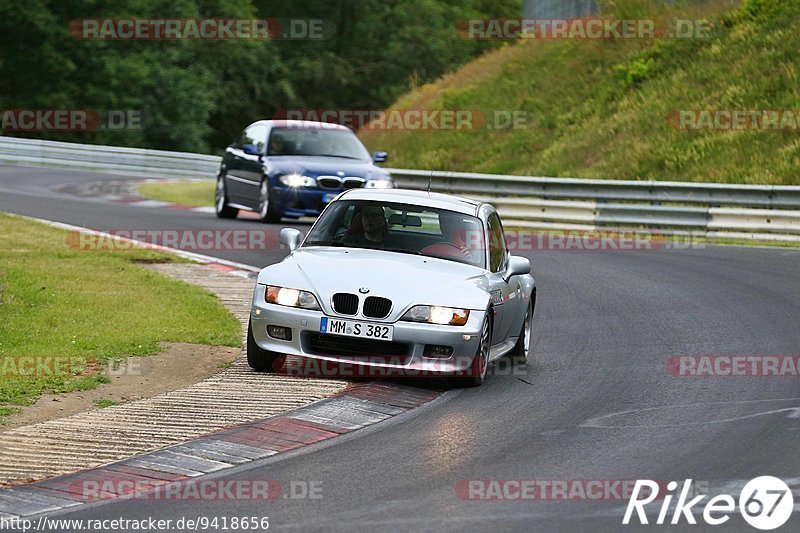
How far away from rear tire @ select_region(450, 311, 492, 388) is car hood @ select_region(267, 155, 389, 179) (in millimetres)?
12154

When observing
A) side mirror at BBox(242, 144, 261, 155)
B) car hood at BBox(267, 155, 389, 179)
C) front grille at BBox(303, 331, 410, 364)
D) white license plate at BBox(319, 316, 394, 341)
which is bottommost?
front grille at BBox(303, 331, 410, 364)

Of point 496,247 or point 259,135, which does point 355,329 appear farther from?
point 259,135

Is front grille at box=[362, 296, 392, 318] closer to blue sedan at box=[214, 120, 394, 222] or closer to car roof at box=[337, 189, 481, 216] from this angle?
car roof at box=[337, 189, 481, 216]

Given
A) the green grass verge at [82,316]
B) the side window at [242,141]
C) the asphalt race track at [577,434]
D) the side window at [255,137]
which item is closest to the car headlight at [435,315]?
the asphalt race track at [577,434]

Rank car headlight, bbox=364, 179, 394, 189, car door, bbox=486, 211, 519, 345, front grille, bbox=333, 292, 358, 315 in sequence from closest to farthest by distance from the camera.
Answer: front grille, bbox=333, 292, 358, 315 → car door, bbox=486, 211, 519, 345 → car headlight, bbox=364, 179, 394, 189

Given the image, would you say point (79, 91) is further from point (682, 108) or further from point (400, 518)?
point (400, 518)

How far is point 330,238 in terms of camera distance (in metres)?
11.3

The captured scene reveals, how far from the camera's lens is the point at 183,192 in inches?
1257

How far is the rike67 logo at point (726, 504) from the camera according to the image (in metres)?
6.52

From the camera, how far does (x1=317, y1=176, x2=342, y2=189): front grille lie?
22.2 meters

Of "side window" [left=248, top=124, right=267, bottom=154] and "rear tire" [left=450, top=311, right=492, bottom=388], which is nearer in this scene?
"rear tire" [left=450, top=311, right=492, bottom=388]

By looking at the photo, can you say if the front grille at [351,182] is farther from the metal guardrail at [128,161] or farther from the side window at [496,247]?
the metal guardrail at [128,161]

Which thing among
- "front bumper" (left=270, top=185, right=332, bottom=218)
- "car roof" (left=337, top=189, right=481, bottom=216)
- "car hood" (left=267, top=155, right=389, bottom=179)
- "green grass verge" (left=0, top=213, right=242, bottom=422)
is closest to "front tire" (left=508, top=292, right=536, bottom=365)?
"car roof" (left=337, top=189, right=481, bottom=216)

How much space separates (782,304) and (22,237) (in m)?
9.92
